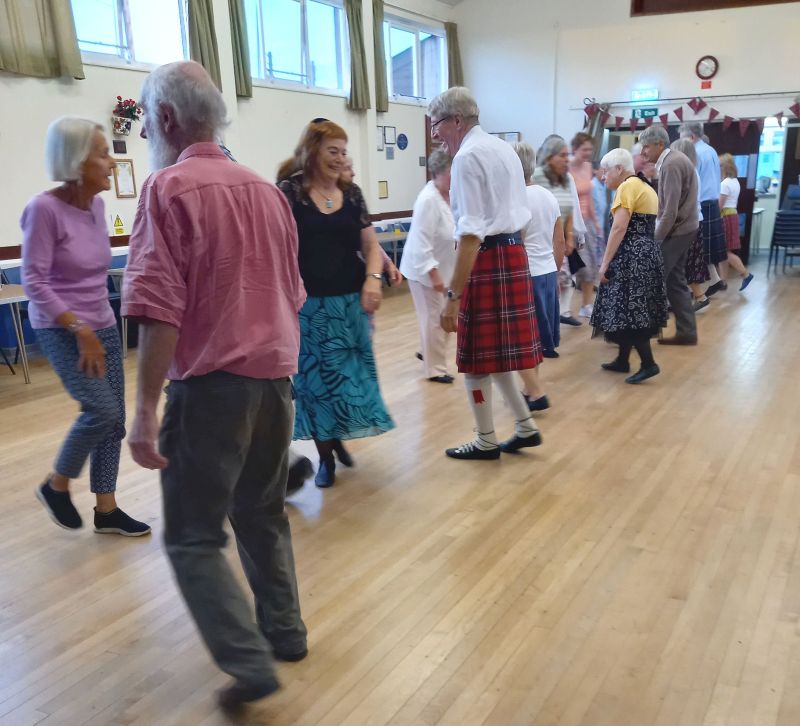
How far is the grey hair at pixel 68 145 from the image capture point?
7.40 feet

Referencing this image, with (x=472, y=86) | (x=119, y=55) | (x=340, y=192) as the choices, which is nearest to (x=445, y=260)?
(x=340, y=192)

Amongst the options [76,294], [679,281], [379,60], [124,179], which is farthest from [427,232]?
[379,60]

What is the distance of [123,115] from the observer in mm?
6645

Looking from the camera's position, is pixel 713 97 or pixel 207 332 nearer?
pixel 207 332

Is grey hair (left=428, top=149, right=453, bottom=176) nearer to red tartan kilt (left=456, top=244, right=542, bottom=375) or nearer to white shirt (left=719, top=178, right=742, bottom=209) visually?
red tartan kilt (left=456, top=244, right=542, bottom=375)

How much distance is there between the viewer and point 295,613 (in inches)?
72.8

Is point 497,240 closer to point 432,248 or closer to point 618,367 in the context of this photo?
point 432,248

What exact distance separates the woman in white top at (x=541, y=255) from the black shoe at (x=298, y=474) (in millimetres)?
1431

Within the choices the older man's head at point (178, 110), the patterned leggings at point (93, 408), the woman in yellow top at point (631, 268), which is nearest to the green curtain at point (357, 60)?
the woman in yellow top at point (631, 268)

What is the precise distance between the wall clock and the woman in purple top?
9518 millimetres

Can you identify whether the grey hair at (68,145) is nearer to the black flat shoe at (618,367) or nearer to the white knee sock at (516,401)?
the white knee sock at (516,401)

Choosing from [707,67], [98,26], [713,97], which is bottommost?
[713,97]

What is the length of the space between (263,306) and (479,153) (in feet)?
4.78

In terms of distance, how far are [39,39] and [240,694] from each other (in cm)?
594
